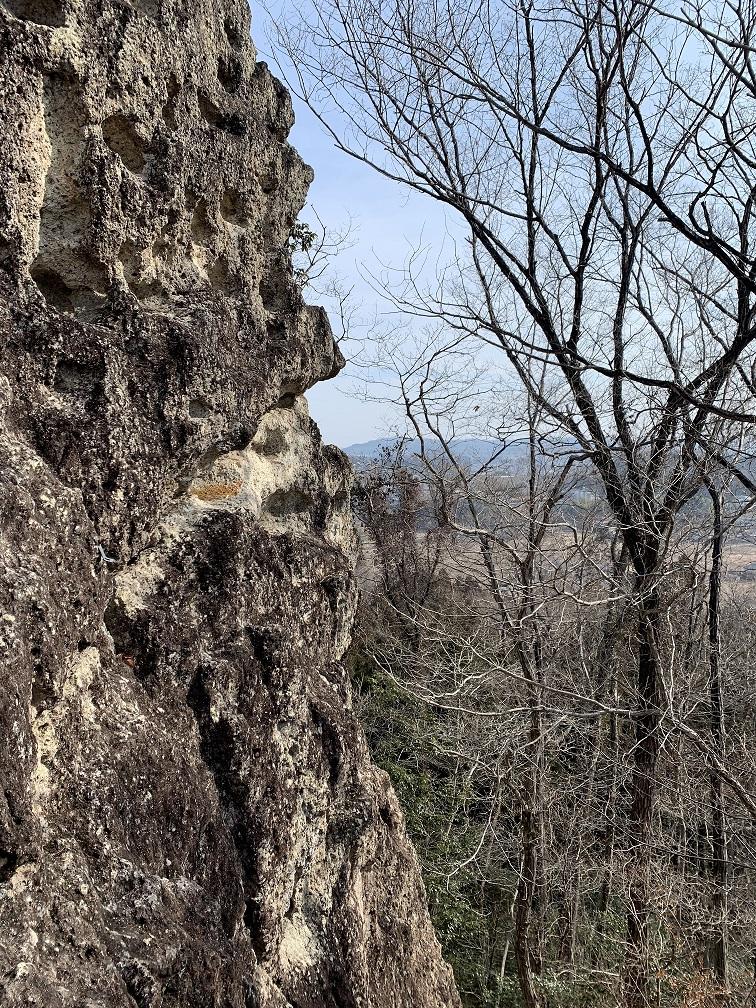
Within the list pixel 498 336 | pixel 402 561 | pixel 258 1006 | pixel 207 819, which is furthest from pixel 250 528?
pixel 402 561

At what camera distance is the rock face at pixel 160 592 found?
1853mm

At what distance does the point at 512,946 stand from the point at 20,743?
9743 millimetres

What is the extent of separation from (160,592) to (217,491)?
2.34ft

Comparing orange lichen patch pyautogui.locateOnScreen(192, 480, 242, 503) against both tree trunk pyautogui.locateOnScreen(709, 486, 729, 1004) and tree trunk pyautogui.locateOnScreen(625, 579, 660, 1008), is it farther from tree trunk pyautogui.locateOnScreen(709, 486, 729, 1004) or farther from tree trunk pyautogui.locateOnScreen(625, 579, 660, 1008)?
tree trunk pyautogui.locateOnScreen(709, 486, 729, 1004)

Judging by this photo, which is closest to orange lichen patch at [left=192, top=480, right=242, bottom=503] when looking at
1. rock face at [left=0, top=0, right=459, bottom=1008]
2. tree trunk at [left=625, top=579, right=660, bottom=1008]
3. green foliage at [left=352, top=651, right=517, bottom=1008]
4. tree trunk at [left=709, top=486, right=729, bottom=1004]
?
rock face at [left=0, top=0, right=459, bottom=1008]

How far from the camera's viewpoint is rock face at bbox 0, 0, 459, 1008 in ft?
6.08

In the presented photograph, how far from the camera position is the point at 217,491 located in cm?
320

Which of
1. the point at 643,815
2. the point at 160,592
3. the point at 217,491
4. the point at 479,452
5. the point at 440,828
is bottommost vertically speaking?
the point at 440,828

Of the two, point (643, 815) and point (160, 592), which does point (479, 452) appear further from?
point (160, 592)

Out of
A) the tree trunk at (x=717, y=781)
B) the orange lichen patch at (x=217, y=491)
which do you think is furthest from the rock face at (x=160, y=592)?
the tree trunk at (x=717, y=781)

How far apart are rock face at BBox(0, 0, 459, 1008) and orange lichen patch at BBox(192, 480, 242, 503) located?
0.06 feet

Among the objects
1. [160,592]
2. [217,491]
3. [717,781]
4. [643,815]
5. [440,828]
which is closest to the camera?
[160,592]

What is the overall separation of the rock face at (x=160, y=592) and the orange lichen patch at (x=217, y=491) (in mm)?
17

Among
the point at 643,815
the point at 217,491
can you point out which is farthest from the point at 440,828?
the point at 217,491
